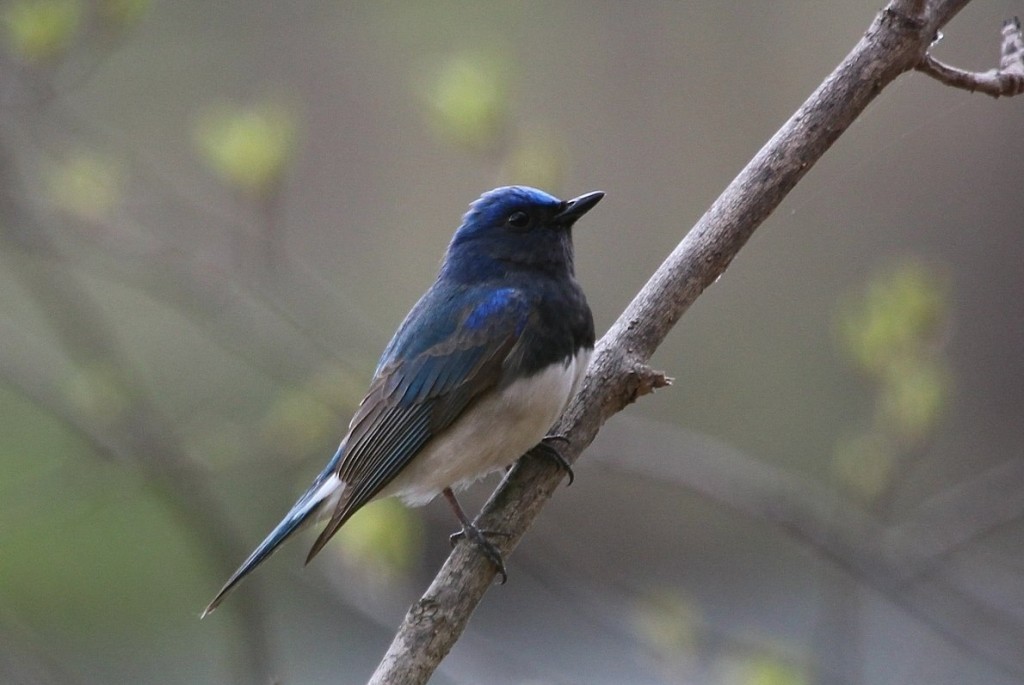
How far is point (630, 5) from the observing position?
7.36 meters

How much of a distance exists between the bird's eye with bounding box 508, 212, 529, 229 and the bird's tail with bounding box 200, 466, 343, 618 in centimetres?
94

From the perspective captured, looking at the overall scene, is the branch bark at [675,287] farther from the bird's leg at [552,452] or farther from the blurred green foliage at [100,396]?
the blurred green foliage at [100,396]

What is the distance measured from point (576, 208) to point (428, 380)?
69cm

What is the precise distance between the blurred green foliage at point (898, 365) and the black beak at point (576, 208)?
951mm

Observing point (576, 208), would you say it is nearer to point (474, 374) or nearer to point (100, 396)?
point (474, 374)

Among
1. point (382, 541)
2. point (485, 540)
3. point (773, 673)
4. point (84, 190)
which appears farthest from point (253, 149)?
point (773, 673)

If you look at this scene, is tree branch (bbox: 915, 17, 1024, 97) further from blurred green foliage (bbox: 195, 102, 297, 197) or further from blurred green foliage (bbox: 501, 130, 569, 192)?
blurred green foliage (bbox: 195, 102, 297, 197)

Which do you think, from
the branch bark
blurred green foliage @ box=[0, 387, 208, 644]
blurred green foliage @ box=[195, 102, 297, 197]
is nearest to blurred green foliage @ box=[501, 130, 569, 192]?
blurred green foliage @ box=[195, 102, 297, 197]

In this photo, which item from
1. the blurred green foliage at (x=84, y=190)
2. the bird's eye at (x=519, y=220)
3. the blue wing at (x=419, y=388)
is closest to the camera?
the blue wing at (x=419, y=388)

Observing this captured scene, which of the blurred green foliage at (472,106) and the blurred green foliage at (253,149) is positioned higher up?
the blurred green foliage at (472,106)

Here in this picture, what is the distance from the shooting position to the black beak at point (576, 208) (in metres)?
3.69

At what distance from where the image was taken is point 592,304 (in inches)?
271

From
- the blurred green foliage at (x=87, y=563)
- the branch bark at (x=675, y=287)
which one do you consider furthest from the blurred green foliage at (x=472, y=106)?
the blurred green foliage at (x=87, y=563)

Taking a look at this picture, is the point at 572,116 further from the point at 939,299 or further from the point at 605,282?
the point at 939,299
